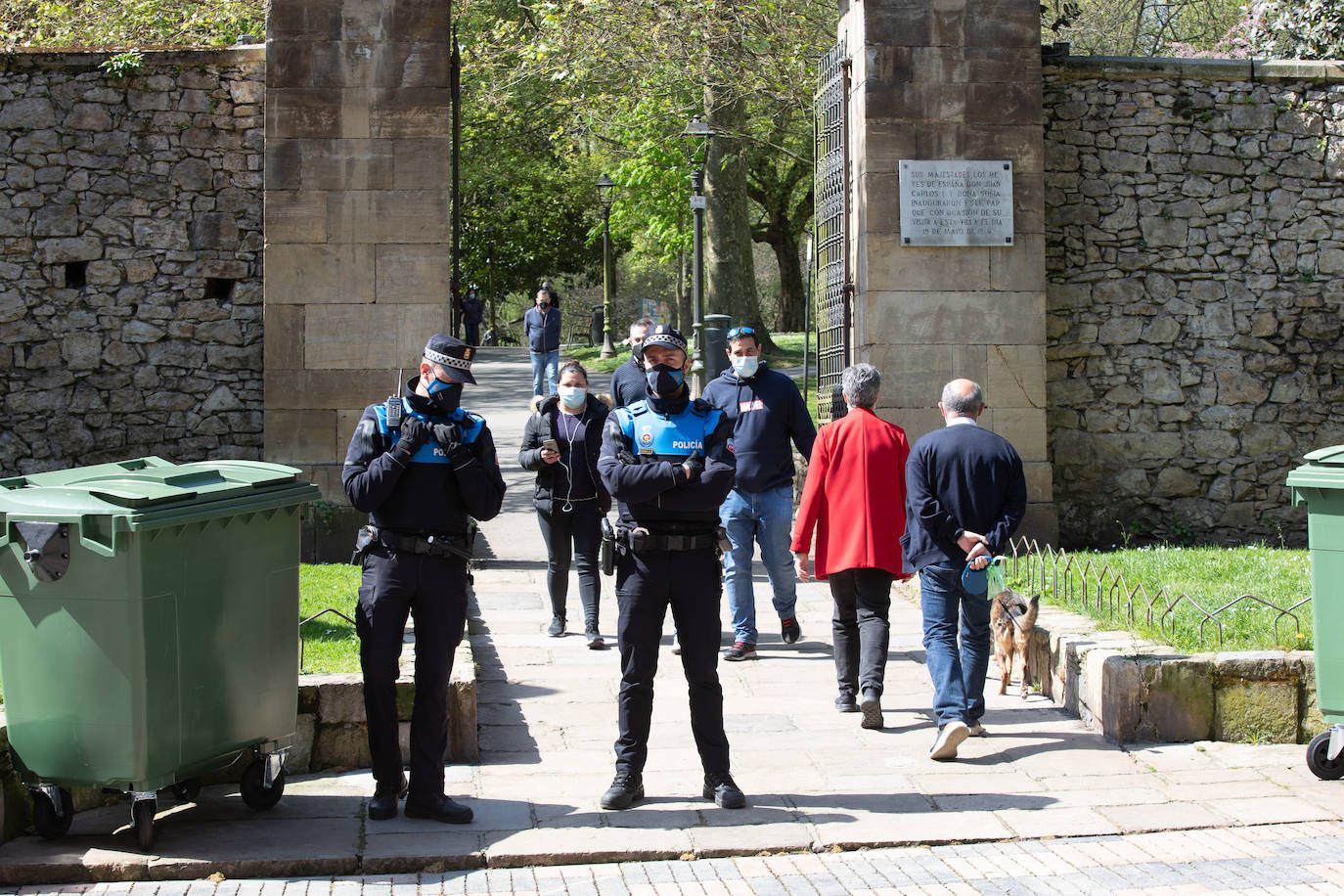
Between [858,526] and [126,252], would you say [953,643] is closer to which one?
[858,526]

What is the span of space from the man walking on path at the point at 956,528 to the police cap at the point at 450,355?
6.50 feet

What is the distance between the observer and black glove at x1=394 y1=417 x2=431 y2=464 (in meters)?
4.73

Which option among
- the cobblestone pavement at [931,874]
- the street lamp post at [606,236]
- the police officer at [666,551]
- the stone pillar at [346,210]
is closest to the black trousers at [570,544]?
the police officer at [666,551]

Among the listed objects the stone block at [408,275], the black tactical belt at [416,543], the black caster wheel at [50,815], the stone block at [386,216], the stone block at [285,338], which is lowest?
the black caster wheel at [50,815]

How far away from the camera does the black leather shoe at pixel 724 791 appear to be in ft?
16.4

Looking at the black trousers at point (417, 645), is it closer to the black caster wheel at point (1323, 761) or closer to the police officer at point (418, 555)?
the police officer at point (418, 555)

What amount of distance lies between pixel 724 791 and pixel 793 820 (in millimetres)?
272

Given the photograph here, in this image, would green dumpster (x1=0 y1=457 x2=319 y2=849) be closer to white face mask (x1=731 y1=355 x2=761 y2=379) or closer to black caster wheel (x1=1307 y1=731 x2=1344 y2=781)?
white face mask (x1=731 y1=355 x2=761 y2=379)

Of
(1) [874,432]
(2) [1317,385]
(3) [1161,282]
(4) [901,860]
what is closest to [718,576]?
(4) [901,860]

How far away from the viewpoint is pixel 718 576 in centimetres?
506

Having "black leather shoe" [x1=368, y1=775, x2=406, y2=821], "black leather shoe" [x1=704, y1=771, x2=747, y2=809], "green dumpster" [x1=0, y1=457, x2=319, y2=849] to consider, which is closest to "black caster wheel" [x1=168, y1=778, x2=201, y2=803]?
"green dumpster" [x1=0, y1=457, x2=319, y2=849]

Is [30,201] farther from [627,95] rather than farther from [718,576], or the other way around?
[627,95]

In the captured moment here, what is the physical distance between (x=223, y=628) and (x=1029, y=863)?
110 inches

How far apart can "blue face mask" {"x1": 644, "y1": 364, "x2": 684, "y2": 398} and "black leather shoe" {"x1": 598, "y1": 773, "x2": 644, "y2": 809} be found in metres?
1.39
